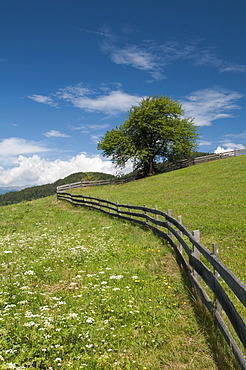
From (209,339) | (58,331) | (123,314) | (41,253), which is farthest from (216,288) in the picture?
(41,253)

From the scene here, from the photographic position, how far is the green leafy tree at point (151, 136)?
49781 mm

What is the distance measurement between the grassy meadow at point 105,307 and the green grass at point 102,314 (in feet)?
0.06

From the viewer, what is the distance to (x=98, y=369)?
4.07m

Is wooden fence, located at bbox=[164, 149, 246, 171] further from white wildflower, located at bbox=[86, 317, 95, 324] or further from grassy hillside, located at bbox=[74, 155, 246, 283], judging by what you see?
white wildflower, located at bbox=[86, 317, 95, 324]

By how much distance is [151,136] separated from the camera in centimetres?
5197

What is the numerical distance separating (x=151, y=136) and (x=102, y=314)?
4807cm

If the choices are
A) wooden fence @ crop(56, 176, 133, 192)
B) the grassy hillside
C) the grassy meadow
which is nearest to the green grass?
the grassy meadow

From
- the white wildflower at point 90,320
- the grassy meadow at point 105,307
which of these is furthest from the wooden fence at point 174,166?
the white wildflower at point 90,320

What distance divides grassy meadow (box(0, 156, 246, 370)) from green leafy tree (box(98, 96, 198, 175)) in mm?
37960

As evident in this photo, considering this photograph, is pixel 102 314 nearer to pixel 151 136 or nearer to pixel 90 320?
pixel 90 320

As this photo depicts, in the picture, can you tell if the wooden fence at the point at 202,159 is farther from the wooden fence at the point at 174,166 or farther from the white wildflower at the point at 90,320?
the white wildflower at the point at 90,320

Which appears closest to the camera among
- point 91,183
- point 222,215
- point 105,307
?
point 105,307

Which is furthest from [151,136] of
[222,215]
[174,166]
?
[222,215]

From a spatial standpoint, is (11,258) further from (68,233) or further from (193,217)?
(193,217)
